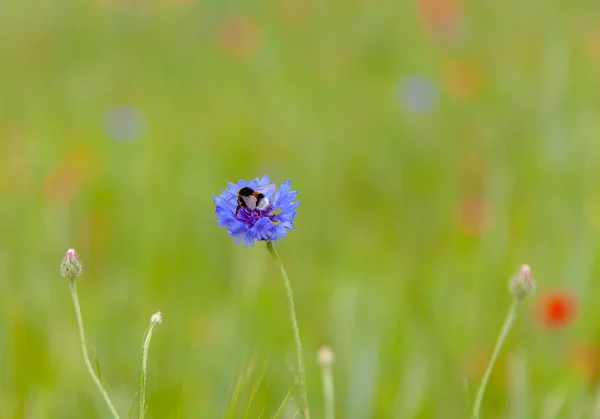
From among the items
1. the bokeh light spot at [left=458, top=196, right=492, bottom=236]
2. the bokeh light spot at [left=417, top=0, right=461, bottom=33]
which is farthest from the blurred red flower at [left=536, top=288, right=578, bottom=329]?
the bokeh light spot at [left=417, top=0, right=461, bottom=33]

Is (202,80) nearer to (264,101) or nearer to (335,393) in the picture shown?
(264,101)

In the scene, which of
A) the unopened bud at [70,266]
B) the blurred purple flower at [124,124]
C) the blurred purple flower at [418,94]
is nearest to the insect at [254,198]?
the unopened bud at [70,266]

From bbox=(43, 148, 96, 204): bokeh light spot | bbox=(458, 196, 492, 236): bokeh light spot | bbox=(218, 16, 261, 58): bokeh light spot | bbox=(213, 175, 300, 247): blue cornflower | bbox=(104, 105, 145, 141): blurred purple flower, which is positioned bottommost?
bbox=(213, 175, 300, 247): blue cornflower

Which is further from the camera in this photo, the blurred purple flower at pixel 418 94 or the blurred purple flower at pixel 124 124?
the blurred purple flower at pixel 418 94

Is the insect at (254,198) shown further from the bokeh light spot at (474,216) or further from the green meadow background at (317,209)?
the bokeh light spot at (474,216)

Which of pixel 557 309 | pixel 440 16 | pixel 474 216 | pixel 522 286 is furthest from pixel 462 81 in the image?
pixel 522 286

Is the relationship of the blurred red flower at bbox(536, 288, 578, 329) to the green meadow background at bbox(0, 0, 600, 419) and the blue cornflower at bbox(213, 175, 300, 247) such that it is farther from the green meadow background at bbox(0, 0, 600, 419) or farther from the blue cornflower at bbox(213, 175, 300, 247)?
the blue cornflower at bbox(213, 175, 300, 247)
